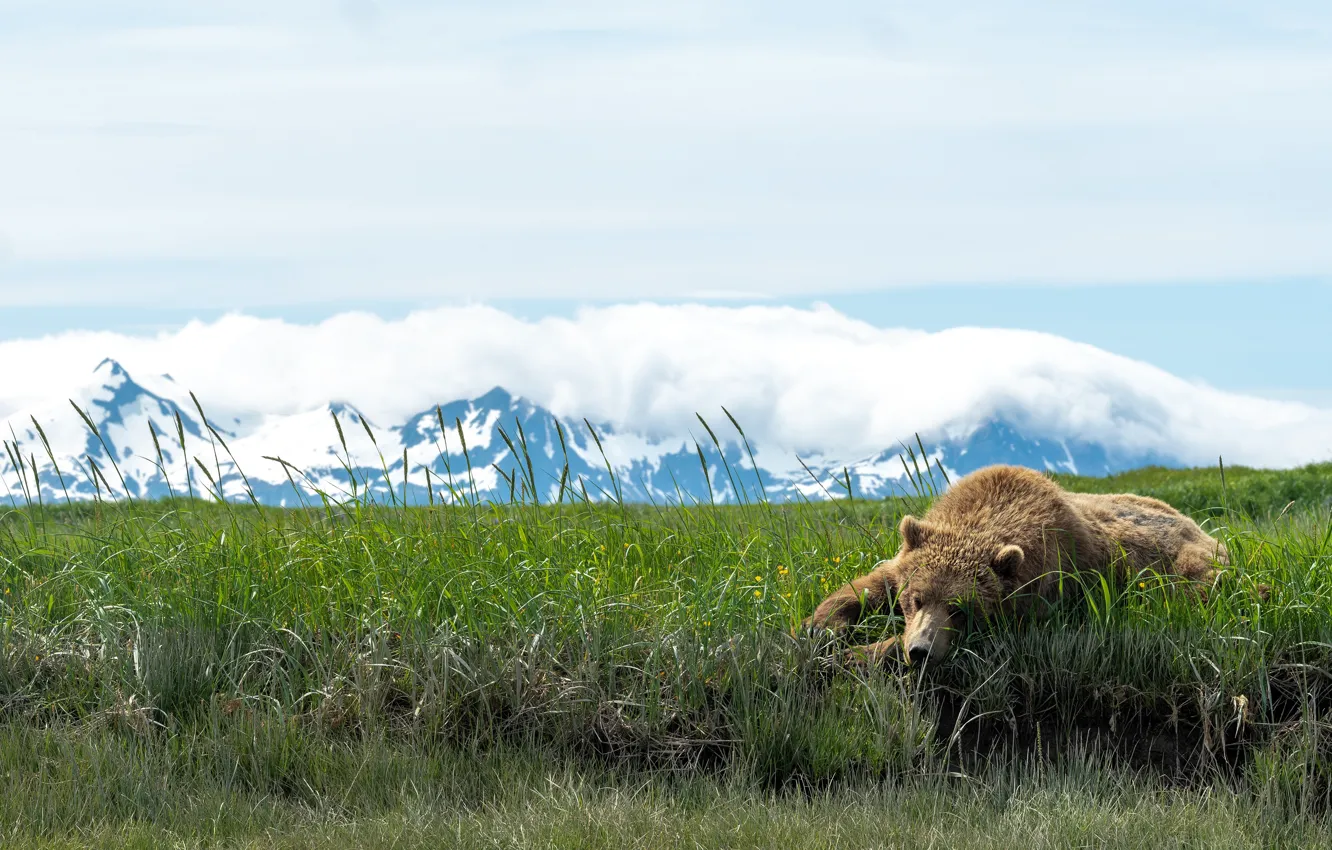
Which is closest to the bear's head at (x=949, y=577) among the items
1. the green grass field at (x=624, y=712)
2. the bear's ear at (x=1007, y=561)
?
the bear's ear at (x=1007, y=561)

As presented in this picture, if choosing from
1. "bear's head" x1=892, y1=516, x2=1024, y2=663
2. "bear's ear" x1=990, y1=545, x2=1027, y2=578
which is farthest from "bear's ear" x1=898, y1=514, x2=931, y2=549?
"bear's ear" x1=990, y1=545, x2=1027, y2=578

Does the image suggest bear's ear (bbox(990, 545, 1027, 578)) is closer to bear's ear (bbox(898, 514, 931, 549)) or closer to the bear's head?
the bear's head

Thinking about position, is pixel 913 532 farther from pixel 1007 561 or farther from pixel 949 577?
pixel 1007 561

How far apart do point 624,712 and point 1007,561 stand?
1.96 meters

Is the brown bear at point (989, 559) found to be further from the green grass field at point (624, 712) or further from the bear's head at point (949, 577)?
the green grass field at point (624, 712)

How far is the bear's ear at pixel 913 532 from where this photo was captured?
5.30m

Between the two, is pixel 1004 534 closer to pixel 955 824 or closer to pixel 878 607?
pixel 878 607

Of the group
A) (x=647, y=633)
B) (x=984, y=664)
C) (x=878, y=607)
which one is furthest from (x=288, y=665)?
(x=984, y=664)

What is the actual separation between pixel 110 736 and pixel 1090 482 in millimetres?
15523

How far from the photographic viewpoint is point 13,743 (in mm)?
4902

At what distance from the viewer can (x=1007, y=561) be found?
518cm

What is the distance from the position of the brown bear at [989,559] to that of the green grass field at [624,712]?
0.49 ft

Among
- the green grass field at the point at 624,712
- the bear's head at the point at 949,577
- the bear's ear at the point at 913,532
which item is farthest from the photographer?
the bear's ear at the point at 913,532

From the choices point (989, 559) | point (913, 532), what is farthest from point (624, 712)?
point (989, 559)
